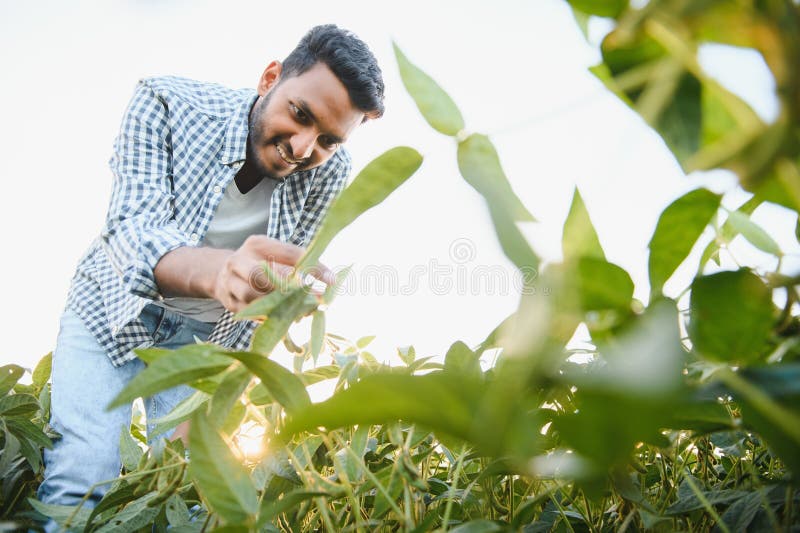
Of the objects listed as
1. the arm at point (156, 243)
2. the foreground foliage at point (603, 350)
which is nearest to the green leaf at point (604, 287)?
the foreground foliage at point (603, 350)

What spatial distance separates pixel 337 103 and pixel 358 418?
5.11ft

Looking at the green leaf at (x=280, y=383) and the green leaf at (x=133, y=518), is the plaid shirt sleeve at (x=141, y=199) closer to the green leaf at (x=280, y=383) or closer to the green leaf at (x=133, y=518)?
the green leaf at (x=133, y=518)

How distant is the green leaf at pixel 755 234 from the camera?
0.26 m

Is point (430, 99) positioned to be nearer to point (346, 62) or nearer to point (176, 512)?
point (176, 512)

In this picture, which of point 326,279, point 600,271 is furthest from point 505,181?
point 326,279

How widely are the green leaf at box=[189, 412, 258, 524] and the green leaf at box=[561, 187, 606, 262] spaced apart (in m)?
0.15

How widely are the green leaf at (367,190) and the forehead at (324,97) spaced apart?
4.60ft

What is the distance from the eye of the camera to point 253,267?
1.40ft

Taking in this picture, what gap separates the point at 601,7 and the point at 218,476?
22cm

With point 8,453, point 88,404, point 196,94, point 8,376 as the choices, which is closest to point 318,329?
point 8,453

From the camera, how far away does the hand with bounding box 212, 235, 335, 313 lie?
0.39 meters

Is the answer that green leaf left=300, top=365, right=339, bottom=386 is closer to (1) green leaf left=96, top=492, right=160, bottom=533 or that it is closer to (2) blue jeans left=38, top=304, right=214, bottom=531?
(1) green leaf left=96, top=492, right=160, bottom=533

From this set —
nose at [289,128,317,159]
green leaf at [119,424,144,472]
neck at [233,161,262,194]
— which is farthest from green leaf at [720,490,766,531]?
neck at [233,161,262,194]

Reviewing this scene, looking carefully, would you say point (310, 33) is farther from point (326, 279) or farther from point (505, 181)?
point (505, 181)
